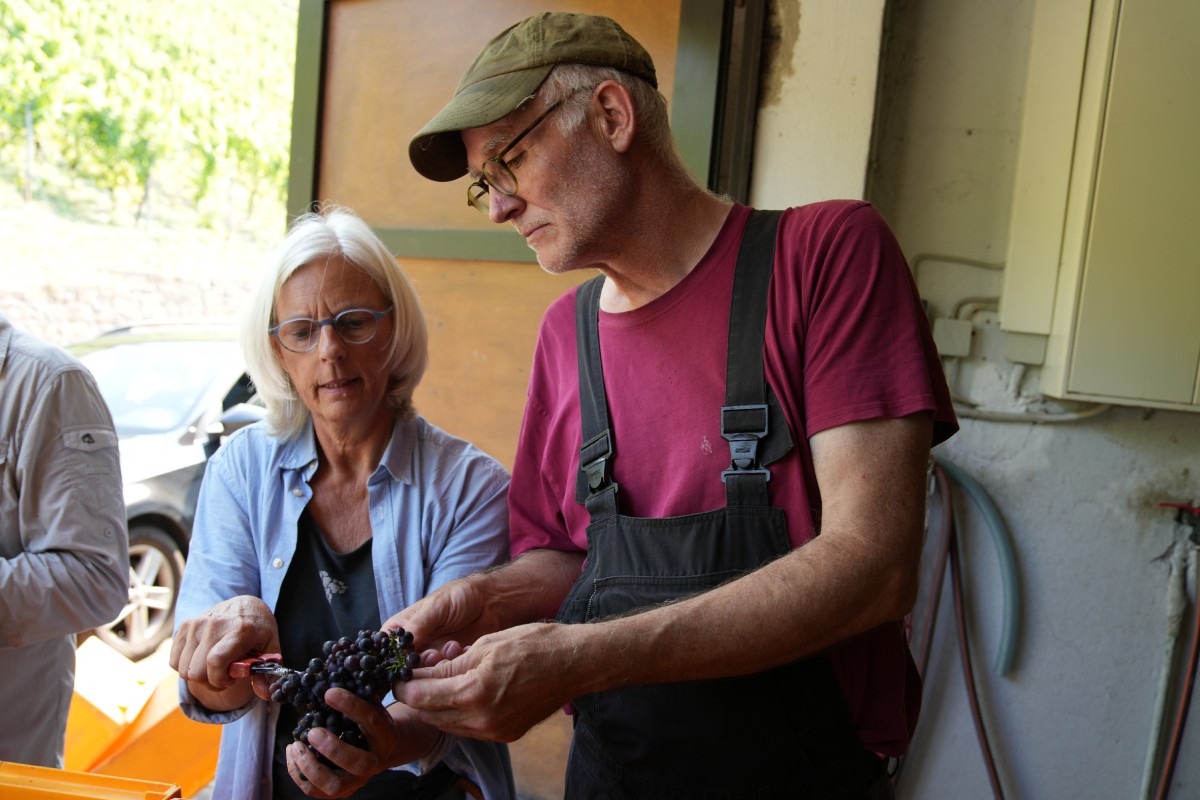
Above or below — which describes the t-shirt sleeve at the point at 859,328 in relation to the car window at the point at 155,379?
above

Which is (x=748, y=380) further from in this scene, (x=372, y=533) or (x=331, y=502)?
(x=331, y=502)

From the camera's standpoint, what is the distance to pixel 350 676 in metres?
1.40

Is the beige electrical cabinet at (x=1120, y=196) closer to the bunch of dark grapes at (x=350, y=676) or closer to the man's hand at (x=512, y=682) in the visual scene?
the man's hand at (x=512, y=682)

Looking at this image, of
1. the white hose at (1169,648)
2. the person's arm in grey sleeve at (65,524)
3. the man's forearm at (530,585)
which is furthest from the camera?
the white hose at (1169,648)

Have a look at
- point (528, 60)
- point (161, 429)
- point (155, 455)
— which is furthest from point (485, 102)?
point (161, 429)

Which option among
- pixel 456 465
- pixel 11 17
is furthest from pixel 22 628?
pixel 11 17

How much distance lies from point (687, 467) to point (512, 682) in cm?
46

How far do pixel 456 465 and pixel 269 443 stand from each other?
45cm

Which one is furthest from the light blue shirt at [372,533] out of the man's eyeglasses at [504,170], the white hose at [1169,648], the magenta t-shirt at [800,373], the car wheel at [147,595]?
the car wheel at [147,595]

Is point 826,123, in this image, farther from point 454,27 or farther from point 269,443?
point 269,443

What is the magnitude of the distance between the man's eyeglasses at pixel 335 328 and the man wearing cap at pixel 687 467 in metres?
0.38

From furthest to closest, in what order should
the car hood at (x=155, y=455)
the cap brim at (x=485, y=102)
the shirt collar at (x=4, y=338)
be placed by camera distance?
the car hood at (x=155, y=455)
the shirt collar at (x=4, y=338)
the cap brim at (x=485, y=102)

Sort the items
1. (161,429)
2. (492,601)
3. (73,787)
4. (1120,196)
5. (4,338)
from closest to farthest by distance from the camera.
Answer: (73,787) < (492,601) < (4,338) < (1120,196) < (161,429)

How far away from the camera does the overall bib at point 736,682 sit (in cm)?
136
